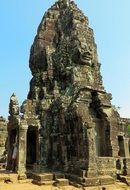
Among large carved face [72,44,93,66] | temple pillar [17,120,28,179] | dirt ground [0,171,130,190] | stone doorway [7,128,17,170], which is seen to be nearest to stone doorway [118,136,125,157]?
dirt ground [0,171,130,190]

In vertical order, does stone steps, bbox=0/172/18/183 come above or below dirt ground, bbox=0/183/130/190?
above

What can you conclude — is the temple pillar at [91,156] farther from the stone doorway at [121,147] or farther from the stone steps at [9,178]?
the stone steps at [9,178]

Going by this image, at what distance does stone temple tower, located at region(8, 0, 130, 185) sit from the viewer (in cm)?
1143

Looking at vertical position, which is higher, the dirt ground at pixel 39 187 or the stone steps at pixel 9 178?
the stone steps at pixel 9 178

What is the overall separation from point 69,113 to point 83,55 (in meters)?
4.05

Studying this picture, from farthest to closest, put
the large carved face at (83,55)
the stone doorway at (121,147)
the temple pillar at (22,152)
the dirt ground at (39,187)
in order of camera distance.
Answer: the large carved face at (83,55) → the stone doorway at (121,147) → the temple pillar at (22,152) → the dirt ground at (39,187)

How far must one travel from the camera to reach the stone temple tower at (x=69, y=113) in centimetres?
1143

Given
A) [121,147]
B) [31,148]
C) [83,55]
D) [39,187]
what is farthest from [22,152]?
[83,55]

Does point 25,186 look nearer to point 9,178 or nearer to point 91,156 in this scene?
point 9,178

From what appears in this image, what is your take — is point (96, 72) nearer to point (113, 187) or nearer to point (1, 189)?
point (113, 187)

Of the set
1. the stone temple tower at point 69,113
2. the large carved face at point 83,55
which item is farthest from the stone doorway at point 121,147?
the large carved face at point 83,55

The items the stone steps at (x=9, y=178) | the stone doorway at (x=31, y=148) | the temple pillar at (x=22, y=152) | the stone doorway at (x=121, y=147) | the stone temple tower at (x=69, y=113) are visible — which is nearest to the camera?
the stone steps at (x=9, y=178)

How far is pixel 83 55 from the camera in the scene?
1453cm

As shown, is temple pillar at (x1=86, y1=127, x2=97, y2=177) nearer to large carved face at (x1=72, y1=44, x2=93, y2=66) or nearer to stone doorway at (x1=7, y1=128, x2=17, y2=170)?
large carved face at (x1=72, y1=44, x2=93, y2=66)
